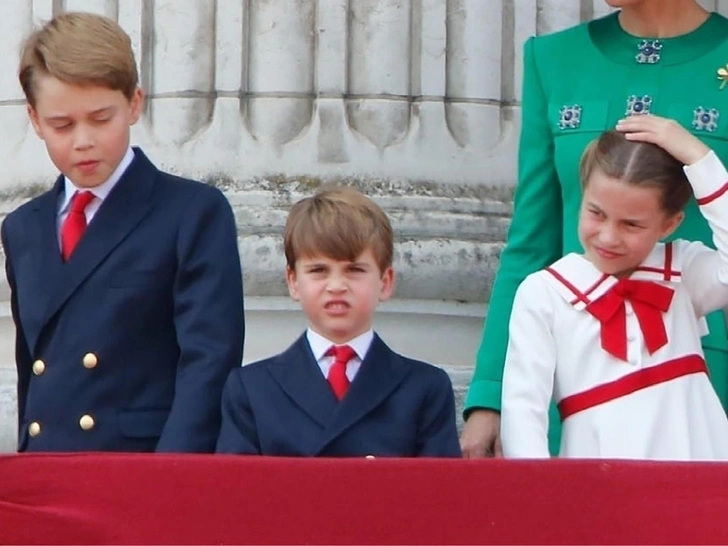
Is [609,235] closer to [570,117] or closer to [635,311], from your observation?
[635,311]

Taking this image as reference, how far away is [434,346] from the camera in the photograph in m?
5.05

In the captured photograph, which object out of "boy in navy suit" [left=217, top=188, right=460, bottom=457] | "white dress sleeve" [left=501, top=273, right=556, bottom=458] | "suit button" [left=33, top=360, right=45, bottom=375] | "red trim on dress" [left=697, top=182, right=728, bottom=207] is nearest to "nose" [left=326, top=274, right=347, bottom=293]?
"boy in navy suit" [left=217, top=188, right=460, bottom=457]

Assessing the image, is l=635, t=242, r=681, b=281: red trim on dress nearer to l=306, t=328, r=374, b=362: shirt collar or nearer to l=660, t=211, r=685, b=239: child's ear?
l=660, t=211, r=685, b=239: child's ear

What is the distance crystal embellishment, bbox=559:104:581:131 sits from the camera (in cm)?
405

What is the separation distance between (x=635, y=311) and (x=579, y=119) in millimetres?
442

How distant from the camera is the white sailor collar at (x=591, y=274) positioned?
3787 millimetres

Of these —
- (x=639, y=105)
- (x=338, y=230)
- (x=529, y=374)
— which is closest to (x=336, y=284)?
(x=338, y=230)

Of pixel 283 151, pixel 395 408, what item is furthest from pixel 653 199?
pixel 283 151

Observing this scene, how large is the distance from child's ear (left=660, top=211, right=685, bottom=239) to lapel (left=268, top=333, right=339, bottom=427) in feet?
2.09

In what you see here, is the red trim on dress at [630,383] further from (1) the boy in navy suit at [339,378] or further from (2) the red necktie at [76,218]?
(2) the red necktie at [76,218]

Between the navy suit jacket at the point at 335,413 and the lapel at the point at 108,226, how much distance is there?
1.06 feet

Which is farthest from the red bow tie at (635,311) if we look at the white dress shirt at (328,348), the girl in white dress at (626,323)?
the white dress shirt at (328,348)

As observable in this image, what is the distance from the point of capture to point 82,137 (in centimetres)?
377

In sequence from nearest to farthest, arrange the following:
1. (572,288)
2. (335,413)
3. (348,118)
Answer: (335,413) < (572,288) < (348,118)
